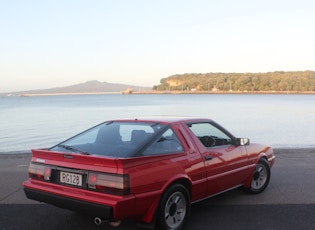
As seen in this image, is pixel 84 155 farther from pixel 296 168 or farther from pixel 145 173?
pixel 296 168

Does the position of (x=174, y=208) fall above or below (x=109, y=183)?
below

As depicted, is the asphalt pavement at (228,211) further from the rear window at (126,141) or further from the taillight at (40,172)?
the rear window at (126,141)

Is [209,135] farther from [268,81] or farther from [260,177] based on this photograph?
[268,81]

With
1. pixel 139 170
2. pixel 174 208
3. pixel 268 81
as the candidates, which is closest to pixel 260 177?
pixel 174 208

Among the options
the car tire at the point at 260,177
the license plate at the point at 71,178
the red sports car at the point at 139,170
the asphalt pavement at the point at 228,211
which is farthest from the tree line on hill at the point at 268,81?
the license plate at the point at 71,178

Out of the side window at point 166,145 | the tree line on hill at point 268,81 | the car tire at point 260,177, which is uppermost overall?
the tree line on hill at point 268,81

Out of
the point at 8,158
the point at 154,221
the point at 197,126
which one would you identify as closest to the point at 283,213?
the point at 197,126

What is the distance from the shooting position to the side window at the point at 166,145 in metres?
4.66

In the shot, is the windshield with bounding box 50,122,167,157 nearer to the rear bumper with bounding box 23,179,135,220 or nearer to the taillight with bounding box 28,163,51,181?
the taillight with bounding box 28,163,51,181

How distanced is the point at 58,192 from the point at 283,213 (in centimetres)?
311

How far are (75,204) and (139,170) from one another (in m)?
A: 0.80

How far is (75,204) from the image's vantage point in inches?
169

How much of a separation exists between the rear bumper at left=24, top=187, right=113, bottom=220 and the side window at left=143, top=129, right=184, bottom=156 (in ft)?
2.71

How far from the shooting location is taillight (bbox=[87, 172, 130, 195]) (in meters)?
4.10
